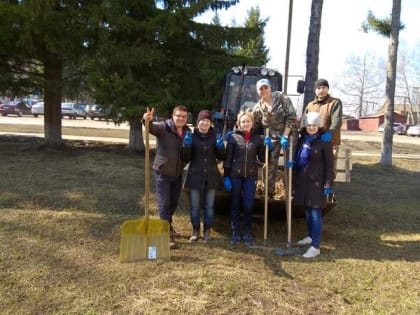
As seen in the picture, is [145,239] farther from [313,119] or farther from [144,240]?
[313,119]

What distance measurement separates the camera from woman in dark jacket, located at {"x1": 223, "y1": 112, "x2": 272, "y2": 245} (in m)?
5.67

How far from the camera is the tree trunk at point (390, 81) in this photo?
15.2 m

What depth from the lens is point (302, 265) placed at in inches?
206

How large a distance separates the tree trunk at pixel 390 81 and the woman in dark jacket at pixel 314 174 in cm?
1059

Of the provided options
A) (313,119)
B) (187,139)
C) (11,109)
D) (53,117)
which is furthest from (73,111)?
(313,119)

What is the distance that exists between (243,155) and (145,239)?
61.2 inches

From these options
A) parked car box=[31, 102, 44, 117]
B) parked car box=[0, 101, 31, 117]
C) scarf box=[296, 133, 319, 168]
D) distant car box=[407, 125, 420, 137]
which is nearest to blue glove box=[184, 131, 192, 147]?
scarf box=[296, 133, 319, 168]

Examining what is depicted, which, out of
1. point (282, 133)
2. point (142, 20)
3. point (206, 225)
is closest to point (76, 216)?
point (206, 225)

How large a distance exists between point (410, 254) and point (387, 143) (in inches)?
400

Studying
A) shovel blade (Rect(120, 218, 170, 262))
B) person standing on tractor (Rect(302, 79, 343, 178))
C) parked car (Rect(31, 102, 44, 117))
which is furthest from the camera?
parked car (Rect(31, 102, 44, 117))

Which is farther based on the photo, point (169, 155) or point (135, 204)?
point (135, 204)

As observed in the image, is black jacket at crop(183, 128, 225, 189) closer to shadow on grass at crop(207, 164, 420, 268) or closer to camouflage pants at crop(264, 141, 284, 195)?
camouflage pants at crop(264, 141, 284, 195)

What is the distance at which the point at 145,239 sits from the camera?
518cm

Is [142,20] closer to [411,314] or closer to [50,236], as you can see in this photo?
[50,236]
